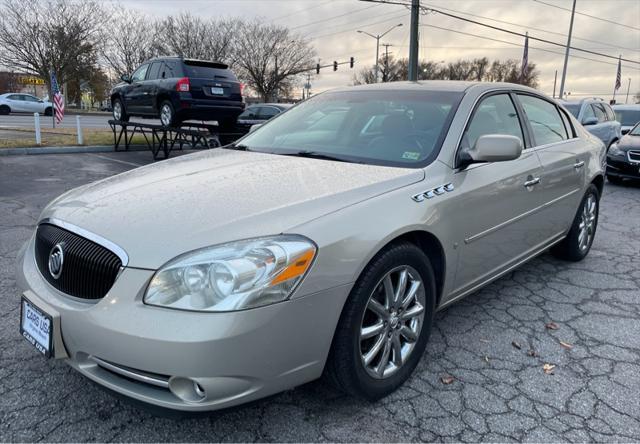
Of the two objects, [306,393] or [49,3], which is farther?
[49,3]

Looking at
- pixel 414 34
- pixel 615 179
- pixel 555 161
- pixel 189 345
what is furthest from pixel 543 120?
pixel 414 34

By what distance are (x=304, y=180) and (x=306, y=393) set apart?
106 centimetres

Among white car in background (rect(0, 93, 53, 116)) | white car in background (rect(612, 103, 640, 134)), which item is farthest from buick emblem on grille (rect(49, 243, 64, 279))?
white car in background (rect(0, 93, 53, 116))

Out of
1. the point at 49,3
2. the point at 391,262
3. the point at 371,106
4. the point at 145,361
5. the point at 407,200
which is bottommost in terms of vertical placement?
the point at 145,361

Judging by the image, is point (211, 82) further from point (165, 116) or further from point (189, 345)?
point (189, 345)

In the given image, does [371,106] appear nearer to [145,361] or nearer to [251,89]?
[145,361]

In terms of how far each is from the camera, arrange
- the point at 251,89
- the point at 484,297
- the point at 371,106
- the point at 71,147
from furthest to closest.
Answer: the point at 251,89 < the point at 71,147 < the point at 484,297 < the point at 371,106

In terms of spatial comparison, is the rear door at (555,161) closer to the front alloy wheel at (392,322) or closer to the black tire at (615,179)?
the front alloy wheel at (392,322)

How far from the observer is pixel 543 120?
384cm

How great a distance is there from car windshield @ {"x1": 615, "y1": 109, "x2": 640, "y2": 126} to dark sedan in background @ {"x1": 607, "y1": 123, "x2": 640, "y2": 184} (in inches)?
199

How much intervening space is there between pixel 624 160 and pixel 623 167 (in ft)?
0.43

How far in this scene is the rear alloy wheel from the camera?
11055 mm

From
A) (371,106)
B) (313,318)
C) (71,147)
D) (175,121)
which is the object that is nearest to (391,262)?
(313,318)

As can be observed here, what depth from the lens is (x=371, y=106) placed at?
3.22 meters
